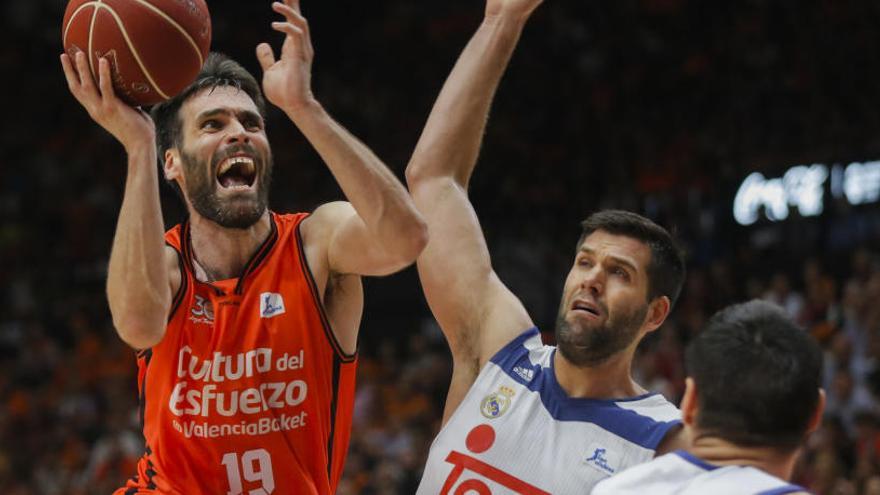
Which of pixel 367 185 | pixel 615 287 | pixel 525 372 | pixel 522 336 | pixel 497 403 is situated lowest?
pixel 497 403

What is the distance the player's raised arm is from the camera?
161 inches

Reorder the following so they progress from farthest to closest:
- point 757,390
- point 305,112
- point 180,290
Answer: point 180,290
point 305,112
point 757,390

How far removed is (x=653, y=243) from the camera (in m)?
3.93

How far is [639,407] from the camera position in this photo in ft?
12.6

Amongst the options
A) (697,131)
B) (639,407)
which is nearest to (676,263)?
(639,407)

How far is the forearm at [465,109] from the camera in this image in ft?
13.6

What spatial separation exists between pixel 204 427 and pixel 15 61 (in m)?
16.8

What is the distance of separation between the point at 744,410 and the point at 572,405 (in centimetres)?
142

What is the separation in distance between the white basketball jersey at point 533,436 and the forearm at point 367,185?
0.60m

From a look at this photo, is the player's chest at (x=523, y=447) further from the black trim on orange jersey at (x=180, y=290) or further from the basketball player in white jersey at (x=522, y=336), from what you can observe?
the black trim on orange jersey at (x=180, y=290)

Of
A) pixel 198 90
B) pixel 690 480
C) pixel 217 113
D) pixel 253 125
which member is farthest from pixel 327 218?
pixel 690 480

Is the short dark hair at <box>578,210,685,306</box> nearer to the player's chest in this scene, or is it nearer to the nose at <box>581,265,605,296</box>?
the nose at <box>581,265,605,296</box>

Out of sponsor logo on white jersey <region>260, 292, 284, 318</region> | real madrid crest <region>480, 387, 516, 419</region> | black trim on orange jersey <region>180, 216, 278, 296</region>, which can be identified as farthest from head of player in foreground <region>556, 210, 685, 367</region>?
black trim on orange jersey <region>180, 216, 278, 296</region>

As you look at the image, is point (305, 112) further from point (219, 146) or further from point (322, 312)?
point (322, 312)
